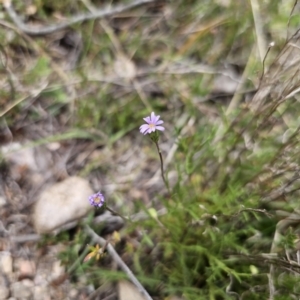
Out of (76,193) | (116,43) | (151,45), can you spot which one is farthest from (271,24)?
(76,193)

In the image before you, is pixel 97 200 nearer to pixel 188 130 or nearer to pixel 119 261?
pixel 119 261

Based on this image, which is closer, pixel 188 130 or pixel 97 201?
pixel 97 201

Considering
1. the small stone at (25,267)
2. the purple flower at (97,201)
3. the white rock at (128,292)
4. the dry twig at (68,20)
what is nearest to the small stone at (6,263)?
the small stone at (25,267)

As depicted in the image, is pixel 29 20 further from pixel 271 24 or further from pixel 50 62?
pixel 271 24

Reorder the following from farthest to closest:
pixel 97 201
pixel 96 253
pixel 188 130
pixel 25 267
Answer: pixel 188 130
pixel 25 267
pixel 96 253
pixel 97 201

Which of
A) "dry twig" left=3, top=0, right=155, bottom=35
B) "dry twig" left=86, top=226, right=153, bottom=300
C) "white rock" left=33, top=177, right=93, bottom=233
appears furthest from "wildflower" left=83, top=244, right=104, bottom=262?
"dry twig" left=3, top=0, right=155, bottom=35

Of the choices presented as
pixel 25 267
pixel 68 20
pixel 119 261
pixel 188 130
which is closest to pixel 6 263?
pixel 25 267
